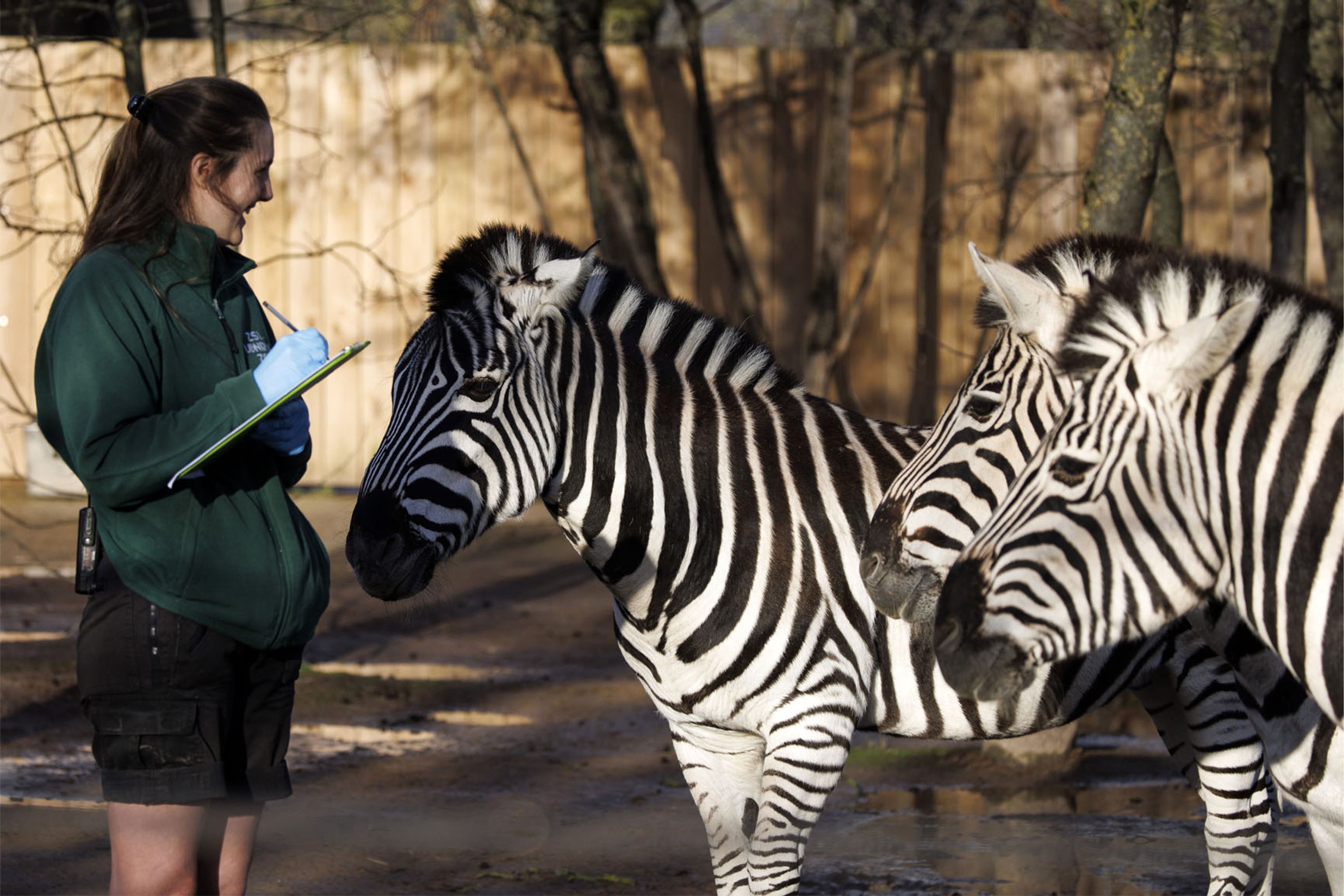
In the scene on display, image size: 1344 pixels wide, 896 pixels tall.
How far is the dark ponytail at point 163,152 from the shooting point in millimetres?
2674

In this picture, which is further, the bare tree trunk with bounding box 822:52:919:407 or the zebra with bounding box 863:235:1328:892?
the bare tree trunk with bounding box 822:52:919:407

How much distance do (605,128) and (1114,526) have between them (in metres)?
7.86

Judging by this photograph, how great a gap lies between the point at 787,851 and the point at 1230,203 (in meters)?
8.91

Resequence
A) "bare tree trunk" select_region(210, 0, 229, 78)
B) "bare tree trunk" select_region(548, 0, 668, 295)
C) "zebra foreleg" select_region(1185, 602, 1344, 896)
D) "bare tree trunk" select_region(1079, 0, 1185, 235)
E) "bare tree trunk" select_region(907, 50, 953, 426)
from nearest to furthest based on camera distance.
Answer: "zebra foreleg" select_region(1185, 602, 1344, 896), "bare tree trunk" select_region(1079, 0, 1185, 235), "bare tree trunk" select_region(210, 0, 229, 78), "bare tree trunk" select_region(548, 0, 668, 295), "bare tree trunk" select_region(907, 50, 953, 426)

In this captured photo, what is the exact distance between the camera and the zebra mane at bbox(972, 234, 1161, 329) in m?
3.28

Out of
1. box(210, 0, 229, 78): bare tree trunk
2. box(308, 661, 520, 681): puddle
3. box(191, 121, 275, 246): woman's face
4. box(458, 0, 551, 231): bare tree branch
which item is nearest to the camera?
box(191, 121, 275, 246): woman's face

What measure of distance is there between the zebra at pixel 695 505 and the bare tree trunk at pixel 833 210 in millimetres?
6725

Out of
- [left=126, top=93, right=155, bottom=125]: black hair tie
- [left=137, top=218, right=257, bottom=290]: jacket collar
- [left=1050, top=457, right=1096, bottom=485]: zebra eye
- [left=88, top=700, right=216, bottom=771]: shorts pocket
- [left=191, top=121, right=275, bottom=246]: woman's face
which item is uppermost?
[left=126, top=93, right=155, bottom=125]: black hair tie

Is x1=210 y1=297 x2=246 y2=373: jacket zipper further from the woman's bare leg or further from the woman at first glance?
the woman's bare leg

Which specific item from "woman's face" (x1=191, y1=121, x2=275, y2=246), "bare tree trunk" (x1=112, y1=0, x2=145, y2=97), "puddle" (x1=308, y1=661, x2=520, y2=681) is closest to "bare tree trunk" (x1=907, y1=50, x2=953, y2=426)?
"puddle" (x1=308, y1=661, x2=520, y2=681)

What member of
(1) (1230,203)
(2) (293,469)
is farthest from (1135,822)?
(1) (1230,203)

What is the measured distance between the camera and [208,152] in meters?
2.71

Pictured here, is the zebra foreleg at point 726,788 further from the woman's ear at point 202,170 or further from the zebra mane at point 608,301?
the woman's ear at point 202,170

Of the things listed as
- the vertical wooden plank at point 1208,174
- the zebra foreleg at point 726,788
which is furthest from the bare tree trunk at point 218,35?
the vertical wooden plank at point 1208,174
